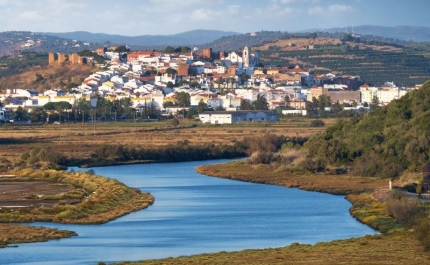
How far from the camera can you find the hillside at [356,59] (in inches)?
5079

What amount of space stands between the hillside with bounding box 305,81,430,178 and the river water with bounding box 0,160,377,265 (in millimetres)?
4278

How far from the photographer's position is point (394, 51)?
149 metres

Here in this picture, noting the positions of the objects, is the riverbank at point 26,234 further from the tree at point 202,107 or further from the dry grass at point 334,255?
the tree at point 202,107

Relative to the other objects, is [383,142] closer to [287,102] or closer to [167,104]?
[167,104]

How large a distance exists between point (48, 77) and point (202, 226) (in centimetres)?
8441

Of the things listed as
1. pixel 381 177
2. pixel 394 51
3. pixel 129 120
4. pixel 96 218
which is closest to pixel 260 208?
pixel 96 218

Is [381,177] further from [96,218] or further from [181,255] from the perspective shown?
[181,255]

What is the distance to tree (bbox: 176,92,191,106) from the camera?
90800 mm

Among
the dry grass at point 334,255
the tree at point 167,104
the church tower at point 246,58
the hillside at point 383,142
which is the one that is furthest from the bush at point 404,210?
the church tower at point 246,58

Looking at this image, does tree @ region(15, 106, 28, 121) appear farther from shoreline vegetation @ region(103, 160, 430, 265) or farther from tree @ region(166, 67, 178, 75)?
shoreline vegetation @ region(103, 160, 430, 265)

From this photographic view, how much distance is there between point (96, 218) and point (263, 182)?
13.1m

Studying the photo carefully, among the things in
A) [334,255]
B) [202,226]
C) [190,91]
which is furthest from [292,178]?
[190,91]

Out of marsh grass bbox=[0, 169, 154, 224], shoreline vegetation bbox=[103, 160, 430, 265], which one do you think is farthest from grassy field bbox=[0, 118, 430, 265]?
marsh grass bbox=[0, 169, 154, 224]

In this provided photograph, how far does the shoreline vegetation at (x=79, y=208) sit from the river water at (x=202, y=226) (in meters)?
0.50
